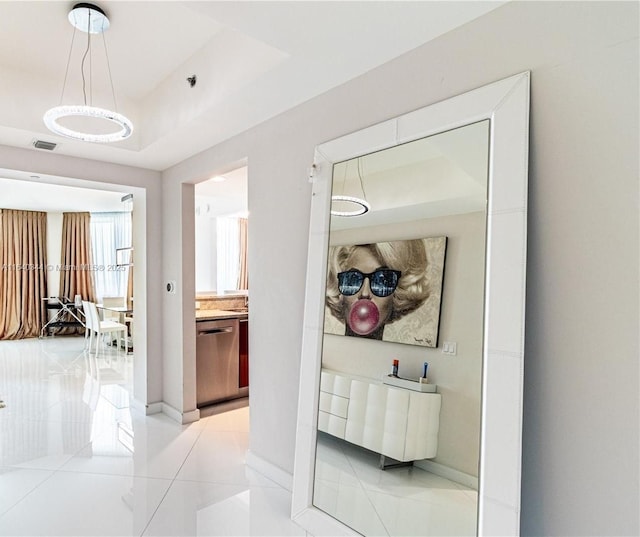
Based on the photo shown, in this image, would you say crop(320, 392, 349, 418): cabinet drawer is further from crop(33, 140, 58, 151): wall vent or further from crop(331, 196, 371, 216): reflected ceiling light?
crop(33, 140, 58, 151): wall vent

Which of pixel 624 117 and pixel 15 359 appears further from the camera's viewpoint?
pixel 15 359

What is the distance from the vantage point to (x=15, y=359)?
640 centimetres

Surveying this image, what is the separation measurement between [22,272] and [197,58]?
8.14 m

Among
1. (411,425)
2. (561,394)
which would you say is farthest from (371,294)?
(561,394)

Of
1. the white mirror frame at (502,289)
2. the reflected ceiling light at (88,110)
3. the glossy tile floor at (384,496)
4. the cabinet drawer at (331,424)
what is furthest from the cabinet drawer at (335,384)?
the reflected ceiling light at (88,110)

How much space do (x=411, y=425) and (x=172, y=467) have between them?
1.91 m

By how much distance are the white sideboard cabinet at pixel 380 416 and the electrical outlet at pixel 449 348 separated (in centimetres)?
19

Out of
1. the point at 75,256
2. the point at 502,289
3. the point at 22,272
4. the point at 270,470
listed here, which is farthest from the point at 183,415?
the point at 22,272

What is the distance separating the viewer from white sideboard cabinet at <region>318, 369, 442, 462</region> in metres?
1.74

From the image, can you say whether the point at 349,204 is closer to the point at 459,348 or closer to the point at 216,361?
the point at 459,348

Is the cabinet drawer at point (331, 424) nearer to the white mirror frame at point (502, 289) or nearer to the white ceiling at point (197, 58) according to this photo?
the white mirror frame at point (502, 289)

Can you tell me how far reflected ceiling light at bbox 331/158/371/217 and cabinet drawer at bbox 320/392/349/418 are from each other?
0.93 metres

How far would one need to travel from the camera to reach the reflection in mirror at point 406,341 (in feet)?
5.29

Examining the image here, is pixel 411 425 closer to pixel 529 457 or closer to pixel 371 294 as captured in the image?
pixel 529 457
